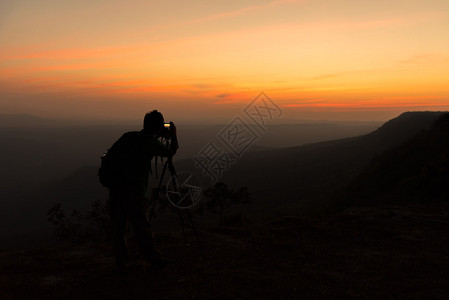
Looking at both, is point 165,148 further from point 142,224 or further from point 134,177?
point 142,224

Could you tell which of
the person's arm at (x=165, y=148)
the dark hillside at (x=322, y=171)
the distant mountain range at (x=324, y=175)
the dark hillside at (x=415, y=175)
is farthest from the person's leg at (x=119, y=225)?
the dark hillside at (x=322, y=171)

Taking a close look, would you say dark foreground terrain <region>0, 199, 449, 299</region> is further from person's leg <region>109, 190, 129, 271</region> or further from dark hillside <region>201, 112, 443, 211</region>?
dark hillside <region>201, 112, 443, 211</region>

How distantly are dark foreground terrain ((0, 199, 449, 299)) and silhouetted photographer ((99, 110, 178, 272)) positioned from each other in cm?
43

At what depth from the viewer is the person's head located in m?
4.70

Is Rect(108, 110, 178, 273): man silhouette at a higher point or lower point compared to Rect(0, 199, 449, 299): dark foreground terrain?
higher

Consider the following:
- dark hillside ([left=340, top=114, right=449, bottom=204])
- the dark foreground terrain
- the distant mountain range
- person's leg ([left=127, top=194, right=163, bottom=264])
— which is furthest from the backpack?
dark hillside ([left=340, top=114, right=449, bottom=204])

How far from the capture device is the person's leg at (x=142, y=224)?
4.62 m

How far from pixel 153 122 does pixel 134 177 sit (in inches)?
35.9

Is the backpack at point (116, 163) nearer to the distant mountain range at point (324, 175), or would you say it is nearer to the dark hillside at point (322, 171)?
the distant mountain range at point (324, 175)

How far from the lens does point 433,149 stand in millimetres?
18844

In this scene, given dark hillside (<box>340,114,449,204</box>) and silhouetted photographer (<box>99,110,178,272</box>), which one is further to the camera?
dark hillside (<box>340,114,449,204</box>)

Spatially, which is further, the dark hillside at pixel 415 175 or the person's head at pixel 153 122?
the dark hillside at pixel 415 175

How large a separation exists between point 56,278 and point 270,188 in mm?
52524

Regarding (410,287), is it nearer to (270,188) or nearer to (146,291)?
(146,291)
